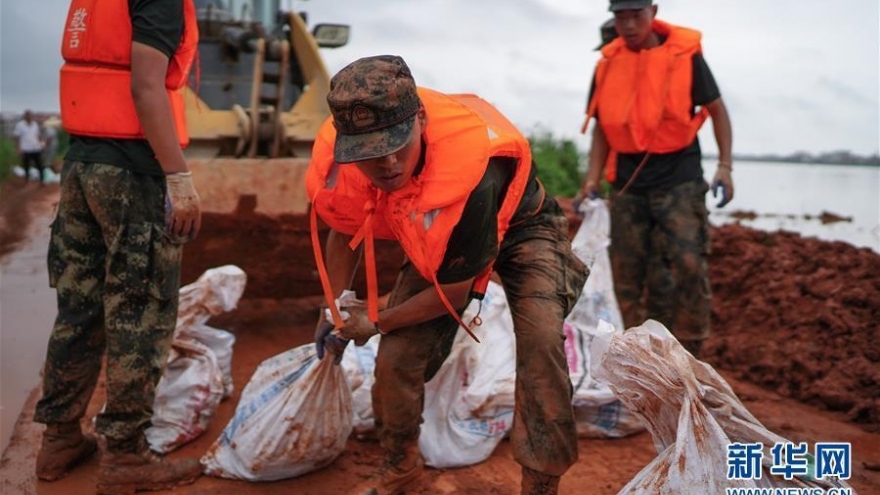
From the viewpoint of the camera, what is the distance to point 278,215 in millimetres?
4312

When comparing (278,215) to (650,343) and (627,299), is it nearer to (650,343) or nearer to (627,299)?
(627,299)

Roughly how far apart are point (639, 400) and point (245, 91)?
13.0 feet

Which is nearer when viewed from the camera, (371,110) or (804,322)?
(371,110)

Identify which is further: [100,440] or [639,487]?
[100,440]

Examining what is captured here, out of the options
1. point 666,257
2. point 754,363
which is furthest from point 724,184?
point 754,363

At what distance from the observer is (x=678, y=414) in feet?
7.27

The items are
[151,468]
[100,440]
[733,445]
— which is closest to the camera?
[733,445]

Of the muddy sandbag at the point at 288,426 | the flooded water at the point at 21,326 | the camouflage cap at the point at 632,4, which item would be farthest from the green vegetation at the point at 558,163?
the muddy sandbag at the point at 288,426

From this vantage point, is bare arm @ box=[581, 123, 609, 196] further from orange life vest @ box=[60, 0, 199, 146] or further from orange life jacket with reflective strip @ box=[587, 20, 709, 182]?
orange life vest @ box=[60, 0, 199, 146]

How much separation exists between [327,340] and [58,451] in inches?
44.5

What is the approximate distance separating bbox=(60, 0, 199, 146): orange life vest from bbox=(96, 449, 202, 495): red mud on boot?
1.16 metres

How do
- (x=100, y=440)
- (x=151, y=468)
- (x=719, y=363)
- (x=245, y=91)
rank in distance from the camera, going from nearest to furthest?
1. (x=151, y=468)
2. (x=100, y=440)
3. (x=719, y=363)
4. (x=245, y=91)

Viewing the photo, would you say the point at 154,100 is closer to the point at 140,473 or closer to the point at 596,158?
the point at 140,473

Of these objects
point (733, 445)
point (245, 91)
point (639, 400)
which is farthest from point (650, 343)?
point (245, 91)
